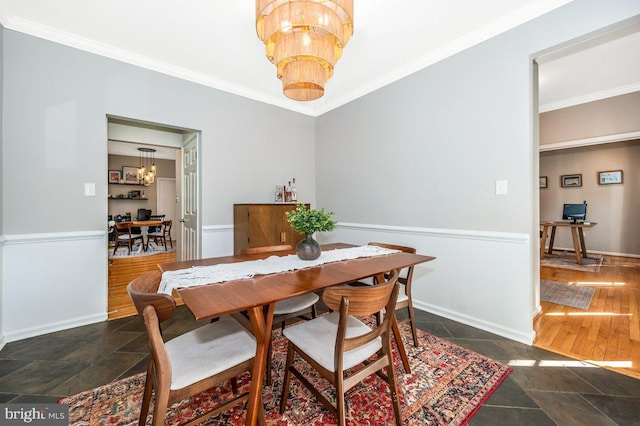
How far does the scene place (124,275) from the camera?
4.07 m

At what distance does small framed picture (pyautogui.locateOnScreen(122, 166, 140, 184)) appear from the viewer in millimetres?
7984

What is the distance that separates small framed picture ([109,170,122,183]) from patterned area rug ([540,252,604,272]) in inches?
424

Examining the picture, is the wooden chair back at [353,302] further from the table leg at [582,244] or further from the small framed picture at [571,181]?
the small framed picture at [571,181]

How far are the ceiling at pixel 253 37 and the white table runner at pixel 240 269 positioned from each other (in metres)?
1.96

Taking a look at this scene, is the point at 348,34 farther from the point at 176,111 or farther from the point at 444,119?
the point at 176,111

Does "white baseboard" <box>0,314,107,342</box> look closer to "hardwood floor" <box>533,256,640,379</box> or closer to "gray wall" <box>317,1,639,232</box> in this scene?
"gray wall" <box>317,1,639,232</box>

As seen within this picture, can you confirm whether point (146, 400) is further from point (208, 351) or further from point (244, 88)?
point (244, 88)

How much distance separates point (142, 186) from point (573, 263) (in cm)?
1105

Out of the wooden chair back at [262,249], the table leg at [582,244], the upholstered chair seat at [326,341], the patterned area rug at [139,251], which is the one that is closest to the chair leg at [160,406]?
the upholstered chair seat at [326,341]

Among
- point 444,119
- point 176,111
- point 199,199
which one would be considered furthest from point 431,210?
point 176,111

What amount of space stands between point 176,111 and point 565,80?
4.96 meters

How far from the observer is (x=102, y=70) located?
2.51 m

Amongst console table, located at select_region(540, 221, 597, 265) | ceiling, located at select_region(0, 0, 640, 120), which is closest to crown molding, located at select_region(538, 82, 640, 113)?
ceiling, located at select_region(0, 0, 640, 120)

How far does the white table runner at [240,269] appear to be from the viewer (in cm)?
140
